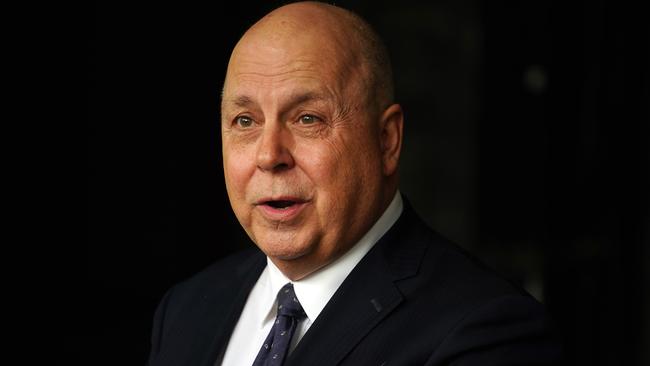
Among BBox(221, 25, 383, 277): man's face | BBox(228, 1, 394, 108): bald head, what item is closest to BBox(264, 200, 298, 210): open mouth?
BBox(221, 25, 383, 277): man's face

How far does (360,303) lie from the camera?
2080mm

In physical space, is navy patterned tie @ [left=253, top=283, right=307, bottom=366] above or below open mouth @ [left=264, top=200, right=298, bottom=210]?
below

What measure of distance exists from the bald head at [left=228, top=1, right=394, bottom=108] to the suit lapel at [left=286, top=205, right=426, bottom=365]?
13.8 inches

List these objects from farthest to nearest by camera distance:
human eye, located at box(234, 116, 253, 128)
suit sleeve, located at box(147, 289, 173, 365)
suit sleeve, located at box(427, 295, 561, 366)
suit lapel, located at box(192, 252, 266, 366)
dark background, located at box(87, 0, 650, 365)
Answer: dark background, located at box(87, 0, 650, 365) < suit sleeve, located at box(147, 289, 173, 365) < suit lapel, located at box(192, 252, 266, 366) < human eye, located at box(234, 116, 253, 128) < suit sleeve, located at box(427, 295, 561, 366)

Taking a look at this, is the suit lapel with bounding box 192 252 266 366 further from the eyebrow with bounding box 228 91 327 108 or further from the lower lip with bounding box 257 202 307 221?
the eyebrow with bounding box 228 91 327 108

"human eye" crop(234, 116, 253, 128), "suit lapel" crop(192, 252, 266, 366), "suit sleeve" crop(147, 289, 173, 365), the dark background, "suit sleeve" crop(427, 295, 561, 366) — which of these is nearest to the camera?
"suit sleeve" crop(427, 295, 561, 366)

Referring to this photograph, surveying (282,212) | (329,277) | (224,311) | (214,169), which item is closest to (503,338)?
(329,277)

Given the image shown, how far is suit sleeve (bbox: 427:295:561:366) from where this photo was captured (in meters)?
1.91

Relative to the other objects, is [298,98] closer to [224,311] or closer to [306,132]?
[306,132]

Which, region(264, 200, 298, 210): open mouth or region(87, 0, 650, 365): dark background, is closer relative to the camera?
region(264, 200, 298, 210): open mouth

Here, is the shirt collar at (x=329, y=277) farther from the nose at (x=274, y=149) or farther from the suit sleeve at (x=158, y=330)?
the suit sleeve at (x=158, y=330)

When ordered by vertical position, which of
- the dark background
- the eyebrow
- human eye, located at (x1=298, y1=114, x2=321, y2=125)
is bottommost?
the dark background

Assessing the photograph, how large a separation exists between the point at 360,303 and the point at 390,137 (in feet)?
1.33

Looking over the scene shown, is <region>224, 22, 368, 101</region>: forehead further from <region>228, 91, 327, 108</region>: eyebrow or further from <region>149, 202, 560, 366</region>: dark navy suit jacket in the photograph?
<region>149, 202, 560, 366</region>: dark navy suit jacket
